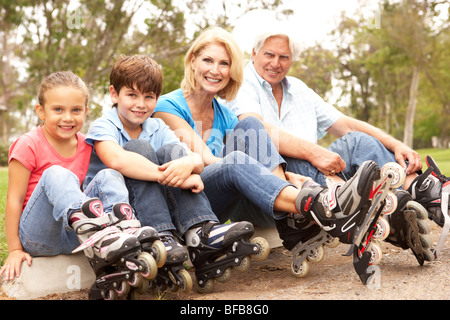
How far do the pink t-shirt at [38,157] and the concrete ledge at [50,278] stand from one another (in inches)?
12.8

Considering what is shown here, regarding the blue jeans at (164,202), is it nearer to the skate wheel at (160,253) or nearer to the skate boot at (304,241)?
the skate wheel at (160,253)

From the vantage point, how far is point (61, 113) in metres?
2.50

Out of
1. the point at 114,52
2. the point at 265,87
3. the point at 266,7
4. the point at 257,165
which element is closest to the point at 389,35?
the point at 266,7

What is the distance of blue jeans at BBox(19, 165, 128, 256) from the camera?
2.14 metres

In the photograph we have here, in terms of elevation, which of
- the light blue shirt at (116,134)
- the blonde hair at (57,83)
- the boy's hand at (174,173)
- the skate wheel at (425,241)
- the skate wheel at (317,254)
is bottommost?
the skate wheel at (317,254)

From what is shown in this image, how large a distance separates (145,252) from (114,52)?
42.6 ft

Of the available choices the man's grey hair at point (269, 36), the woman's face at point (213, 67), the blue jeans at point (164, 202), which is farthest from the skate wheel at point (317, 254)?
the man's grey hair at point (269, 36)

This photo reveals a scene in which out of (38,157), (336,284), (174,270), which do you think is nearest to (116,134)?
(38,157)

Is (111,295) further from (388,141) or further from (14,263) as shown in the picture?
(388,141)

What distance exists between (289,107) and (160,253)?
79.0 inches

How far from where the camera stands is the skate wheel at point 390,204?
2354mm
